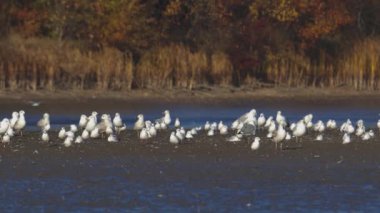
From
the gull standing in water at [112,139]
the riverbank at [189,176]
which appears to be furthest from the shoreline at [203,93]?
the riverbank at [189,176]

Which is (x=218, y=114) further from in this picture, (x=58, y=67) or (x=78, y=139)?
(x=78, y=139)

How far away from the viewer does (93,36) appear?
4381cm

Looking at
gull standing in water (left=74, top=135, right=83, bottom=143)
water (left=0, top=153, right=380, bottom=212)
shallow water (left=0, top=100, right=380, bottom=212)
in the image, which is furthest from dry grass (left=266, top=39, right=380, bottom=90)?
water (left=0, top=153, right=380, bottom=212)

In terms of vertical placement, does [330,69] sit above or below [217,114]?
above

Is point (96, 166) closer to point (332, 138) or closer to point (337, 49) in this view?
point (332, 138)

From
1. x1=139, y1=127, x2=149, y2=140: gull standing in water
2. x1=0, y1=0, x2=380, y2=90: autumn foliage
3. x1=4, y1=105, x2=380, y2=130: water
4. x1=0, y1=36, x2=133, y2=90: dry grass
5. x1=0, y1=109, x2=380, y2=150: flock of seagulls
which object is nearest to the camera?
x1=0, y1=109, x2=380, y2=150: flock of seagulls

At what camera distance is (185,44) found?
45.4m

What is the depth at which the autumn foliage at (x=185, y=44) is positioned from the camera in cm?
4084

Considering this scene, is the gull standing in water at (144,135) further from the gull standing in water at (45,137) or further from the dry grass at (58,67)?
the dry grass at (58,67)

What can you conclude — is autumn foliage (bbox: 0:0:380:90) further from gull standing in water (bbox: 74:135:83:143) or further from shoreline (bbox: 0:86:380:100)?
gull standing in water (bbox: 74:135:83:143)

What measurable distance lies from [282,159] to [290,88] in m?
20.7

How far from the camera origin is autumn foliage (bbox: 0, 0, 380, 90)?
134 ft

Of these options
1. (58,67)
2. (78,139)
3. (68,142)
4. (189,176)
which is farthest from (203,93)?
(189,176)

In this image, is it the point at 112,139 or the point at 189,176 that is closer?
the point at 189,176
